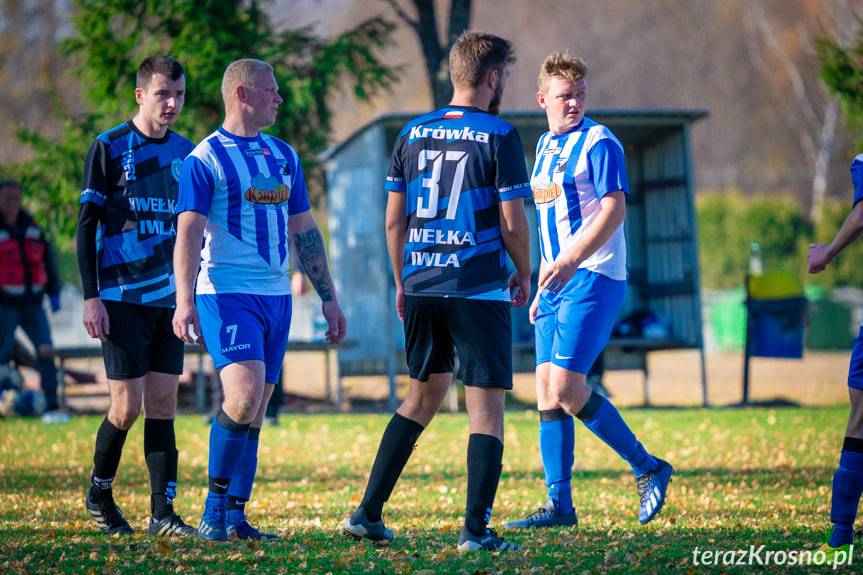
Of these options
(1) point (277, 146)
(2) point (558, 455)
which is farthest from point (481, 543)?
(1) point (277, 146)

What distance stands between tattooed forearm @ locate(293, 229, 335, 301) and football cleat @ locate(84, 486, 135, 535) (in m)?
1.61

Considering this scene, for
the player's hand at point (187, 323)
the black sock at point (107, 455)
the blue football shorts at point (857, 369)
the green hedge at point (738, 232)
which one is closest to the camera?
the blue football shorts at point (857, 369)

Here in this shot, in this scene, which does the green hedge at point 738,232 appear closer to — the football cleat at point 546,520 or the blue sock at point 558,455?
the blue sock at point 558,455

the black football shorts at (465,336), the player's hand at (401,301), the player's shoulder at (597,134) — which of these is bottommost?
the black football shorts at (465,336)

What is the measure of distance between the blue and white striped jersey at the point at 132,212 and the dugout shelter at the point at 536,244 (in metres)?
7.94

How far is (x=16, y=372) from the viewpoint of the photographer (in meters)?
12.7

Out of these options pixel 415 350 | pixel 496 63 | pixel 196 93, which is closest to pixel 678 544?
pixel 415 350

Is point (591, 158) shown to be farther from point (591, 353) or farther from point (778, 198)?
point (778, 198)

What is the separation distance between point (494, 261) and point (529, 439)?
5.57m

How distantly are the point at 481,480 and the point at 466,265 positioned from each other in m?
0.98

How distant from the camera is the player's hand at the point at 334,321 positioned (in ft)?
16.0


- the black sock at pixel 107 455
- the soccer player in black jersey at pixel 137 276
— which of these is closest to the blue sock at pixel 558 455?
the soccer player in black jersey at pixel 137 276

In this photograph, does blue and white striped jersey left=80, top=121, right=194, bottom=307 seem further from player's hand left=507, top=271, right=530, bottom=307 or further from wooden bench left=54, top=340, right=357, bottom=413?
wooden bench left=54, top=340, right=357, bottom=413

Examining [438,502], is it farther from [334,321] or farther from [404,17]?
[404,17]
